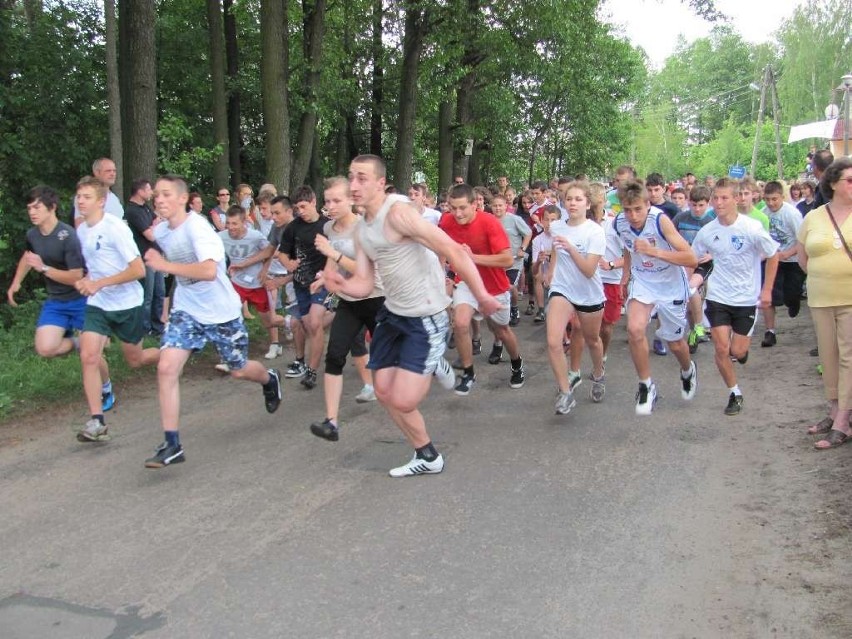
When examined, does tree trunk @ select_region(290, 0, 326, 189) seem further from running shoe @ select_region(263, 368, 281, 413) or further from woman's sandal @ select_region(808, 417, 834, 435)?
woman's sandal @ select_region(808, 417, 834, 435)

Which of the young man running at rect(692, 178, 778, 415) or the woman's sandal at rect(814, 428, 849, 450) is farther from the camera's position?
the young man running at rect(692, 178, 778, 415)

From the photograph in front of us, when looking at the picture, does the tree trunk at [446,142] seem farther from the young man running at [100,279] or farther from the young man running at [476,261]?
the young man running at [100,279]

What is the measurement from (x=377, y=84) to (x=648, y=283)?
1964 centimetres

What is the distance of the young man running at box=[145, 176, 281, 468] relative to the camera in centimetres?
548

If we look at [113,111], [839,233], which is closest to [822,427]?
[839,233]

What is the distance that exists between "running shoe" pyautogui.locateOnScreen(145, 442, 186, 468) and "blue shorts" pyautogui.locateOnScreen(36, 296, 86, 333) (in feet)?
5.39

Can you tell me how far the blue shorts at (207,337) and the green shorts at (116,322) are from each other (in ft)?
2.08

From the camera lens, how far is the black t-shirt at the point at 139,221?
948 cm

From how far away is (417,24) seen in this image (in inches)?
695

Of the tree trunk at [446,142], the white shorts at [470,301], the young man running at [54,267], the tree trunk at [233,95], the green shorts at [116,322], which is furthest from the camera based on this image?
the tree trunk at [446,142]

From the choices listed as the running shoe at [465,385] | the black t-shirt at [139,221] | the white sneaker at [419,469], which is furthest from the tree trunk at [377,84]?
the white sneaker at [419,469]

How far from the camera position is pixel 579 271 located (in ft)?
22.6

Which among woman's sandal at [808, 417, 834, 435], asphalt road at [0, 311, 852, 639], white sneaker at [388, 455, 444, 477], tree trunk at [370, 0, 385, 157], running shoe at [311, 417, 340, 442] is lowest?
asphalt road at [0, 311, 852, 639]

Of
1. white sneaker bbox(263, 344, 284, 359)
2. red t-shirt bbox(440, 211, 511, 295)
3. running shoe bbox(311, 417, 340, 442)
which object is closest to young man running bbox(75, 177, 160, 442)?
running shoe bbox(311, 417, 340, 442)
